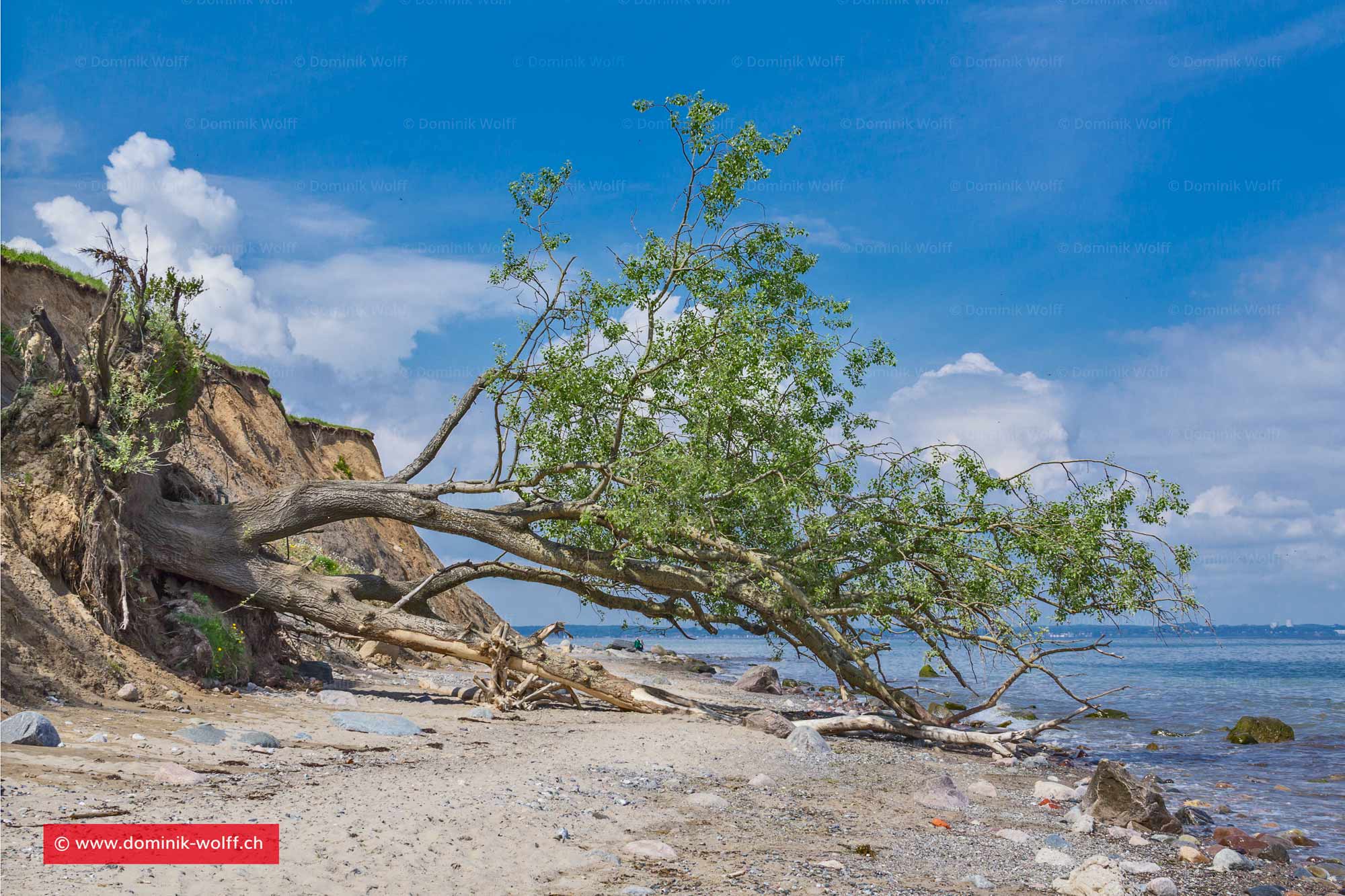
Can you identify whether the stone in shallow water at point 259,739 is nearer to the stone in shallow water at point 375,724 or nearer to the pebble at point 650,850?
the stone in shallow water at point 375,724

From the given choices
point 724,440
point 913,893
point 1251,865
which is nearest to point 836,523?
point 724,440

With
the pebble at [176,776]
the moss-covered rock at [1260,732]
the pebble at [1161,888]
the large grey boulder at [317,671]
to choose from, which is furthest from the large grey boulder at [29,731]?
the moss-covered rock at [1260,732]

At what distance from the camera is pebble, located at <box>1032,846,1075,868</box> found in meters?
6.56

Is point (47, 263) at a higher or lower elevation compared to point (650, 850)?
higher

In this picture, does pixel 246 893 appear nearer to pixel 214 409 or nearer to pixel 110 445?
pixel 110 445

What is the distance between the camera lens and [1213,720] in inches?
732

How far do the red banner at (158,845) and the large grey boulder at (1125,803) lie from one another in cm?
729

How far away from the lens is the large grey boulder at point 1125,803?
832 cm

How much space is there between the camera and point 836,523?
39.1 ft

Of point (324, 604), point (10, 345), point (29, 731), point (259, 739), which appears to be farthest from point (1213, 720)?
point (10, 345)

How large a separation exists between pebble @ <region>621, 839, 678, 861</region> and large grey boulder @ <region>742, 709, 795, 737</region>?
5.79 metres

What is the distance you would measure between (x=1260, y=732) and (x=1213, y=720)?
3.06m

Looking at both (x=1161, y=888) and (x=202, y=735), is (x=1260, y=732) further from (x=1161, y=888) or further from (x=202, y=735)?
(x=202, y=735)

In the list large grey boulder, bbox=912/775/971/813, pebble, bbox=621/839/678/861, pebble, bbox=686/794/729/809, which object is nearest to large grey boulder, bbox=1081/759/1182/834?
large grey boulder, bbox=912/775/971/813
